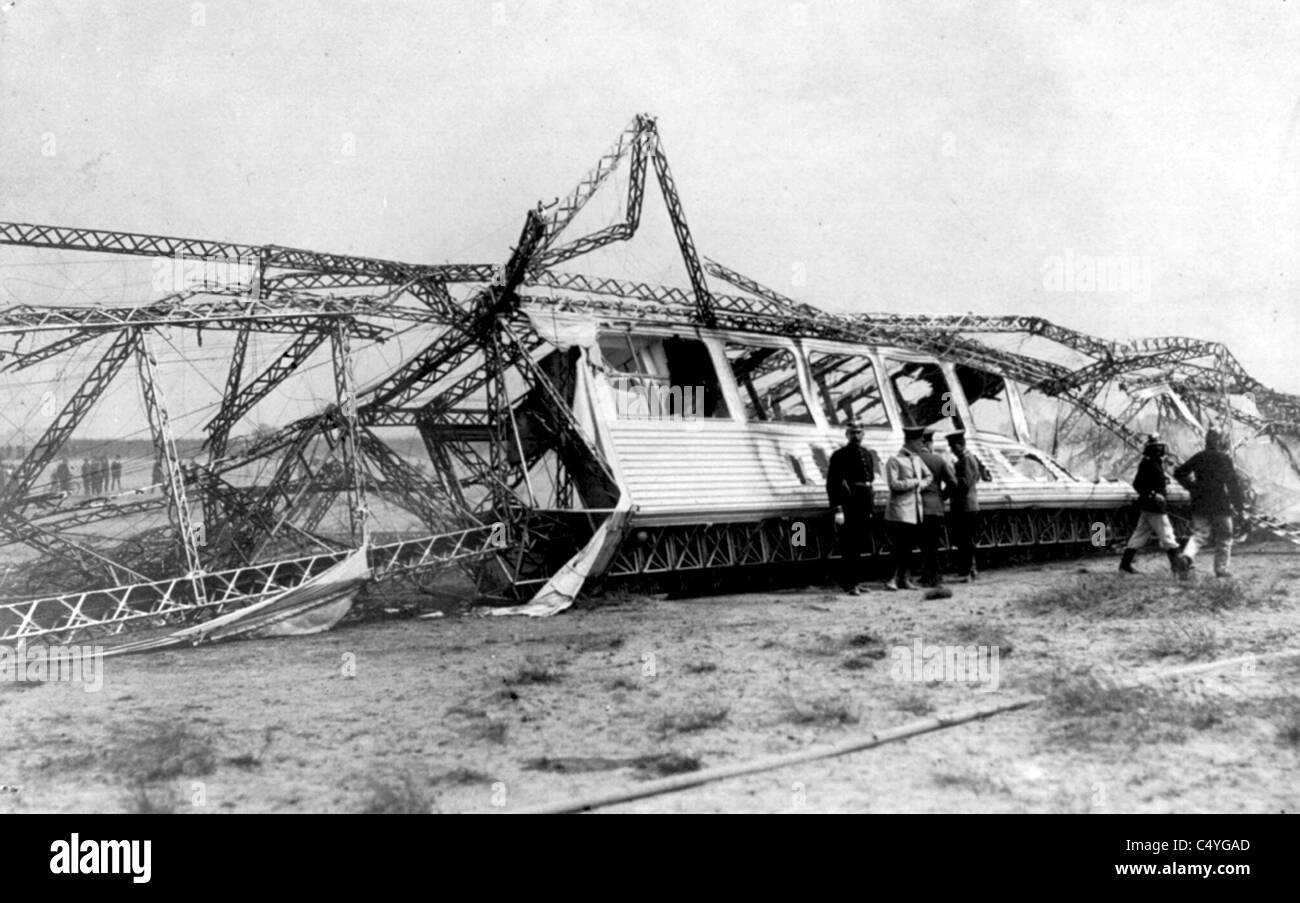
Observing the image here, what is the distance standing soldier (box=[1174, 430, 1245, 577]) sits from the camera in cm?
1134

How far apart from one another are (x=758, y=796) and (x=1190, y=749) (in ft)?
8.09

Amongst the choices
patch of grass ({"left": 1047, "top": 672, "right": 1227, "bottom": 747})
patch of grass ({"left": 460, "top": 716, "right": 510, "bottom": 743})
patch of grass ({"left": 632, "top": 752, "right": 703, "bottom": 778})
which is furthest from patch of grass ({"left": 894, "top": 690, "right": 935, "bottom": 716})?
patch of grass ({"left": 460, "top": 716, "right": 510, "bottom": 743})

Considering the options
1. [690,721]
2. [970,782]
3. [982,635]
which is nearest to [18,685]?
[690,721]

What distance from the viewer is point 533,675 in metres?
7.23

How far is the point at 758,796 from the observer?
4.34 metres

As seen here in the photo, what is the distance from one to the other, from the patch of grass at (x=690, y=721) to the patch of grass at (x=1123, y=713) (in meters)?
2.06

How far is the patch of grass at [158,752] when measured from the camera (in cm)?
493

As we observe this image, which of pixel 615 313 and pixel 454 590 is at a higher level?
pixel 615 313

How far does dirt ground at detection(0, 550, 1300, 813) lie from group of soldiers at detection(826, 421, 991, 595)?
2306mm

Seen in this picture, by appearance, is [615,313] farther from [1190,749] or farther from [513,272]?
[1190,749]

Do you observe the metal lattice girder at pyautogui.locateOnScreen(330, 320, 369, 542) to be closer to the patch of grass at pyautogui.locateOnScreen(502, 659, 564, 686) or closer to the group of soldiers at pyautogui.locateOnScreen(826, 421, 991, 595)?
the patch of grass at pyautogui.locateOnScreen(502, 659, 564, 686)
